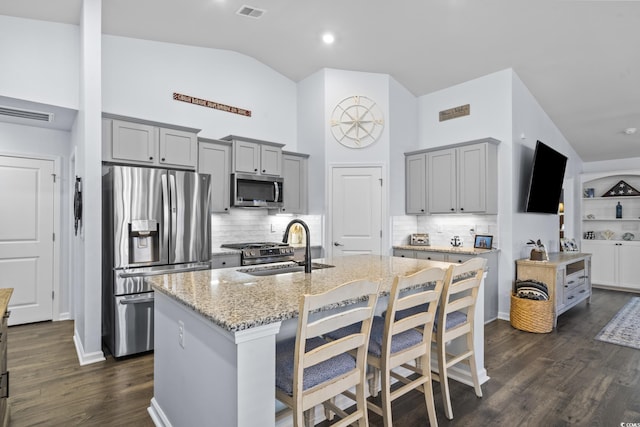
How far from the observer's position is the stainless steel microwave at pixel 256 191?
4754 mm

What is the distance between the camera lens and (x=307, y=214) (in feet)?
18.3

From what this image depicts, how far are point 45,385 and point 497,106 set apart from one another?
19.3ft

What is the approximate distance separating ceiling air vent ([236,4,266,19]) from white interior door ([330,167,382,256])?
7.33 feet

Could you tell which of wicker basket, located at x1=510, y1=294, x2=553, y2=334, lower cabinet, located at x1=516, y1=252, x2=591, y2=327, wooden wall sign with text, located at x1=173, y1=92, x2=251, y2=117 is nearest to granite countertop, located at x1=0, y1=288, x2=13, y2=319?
wooden wall sign with text, located at x1=173, y1=92, x2=251, y2=117

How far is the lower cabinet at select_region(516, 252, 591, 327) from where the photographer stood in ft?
14.5

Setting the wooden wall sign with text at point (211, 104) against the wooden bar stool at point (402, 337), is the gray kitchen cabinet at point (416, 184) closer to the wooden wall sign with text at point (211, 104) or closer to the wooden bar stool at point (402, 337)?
the wooden wall sign with text at point (211, 104)

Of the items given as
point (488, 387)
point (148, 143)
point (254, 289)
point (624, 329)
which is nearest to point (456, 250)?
point (624, 329)

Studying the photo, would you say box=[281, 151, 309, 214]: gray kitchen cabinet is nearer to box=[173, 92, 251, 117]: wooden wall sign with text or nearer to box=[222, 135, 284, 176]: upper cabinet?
box=[222, 135, 284, 176]: upper cabinet

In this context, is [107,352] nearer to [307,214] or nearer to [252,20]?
[307,214]

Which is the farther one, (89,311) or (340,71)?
(340,71)

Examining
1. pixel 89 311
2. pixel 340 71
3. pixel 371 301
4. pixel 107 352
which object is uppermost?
pixel 340 71

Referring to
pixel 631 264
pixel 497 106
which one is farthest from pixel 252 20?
pixel 631 264

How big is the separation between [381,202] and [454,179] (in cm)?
110

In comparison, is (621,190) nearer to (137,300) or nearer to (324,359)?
(324,359)
